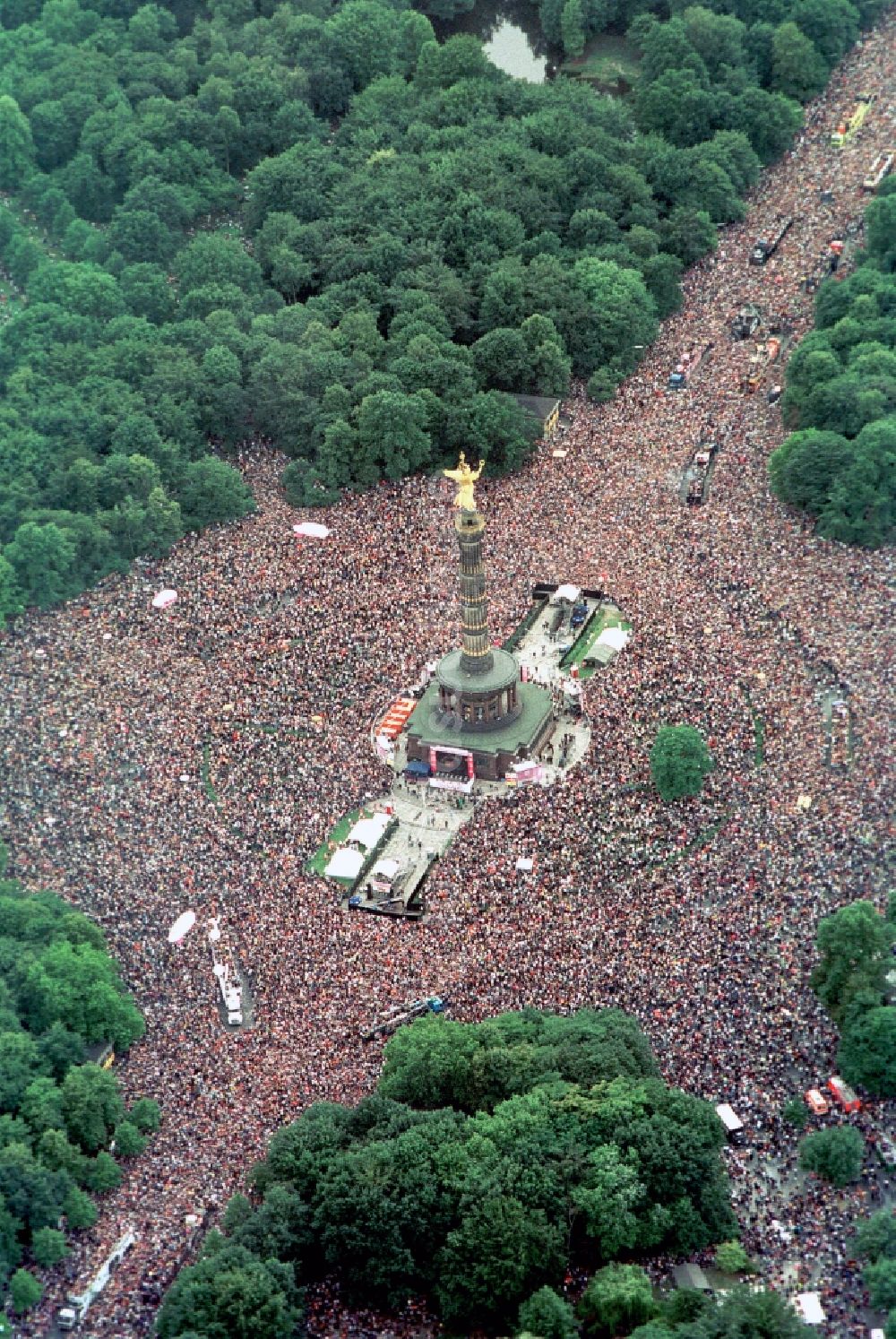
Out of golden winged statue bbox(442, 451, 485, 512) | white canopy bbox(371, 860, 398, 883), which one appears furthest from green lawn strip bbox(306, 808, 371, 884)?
golden winged statue bbox(442, 451, 485, 512)

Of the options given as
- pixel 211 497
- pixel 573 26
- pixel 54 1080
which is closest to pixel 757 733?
pixel 211 497

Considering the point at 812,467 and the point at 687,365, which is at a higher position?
the point at 812,467

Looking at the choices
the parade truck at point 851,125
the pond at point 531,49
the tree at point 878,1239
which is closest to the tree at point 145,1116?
the tree at point 878,1239

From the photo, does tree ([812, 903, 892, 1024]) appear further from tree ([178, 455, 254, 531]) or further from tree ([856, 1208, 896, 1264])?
tree ([178, 455, 254, 531])

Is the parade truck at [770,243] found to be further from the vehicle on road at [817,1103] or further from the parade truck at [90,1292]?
→ the parade truck at [90,1292]

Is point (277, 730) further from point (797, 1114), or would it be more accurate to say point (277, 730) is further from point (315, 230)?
point (315, 230)
